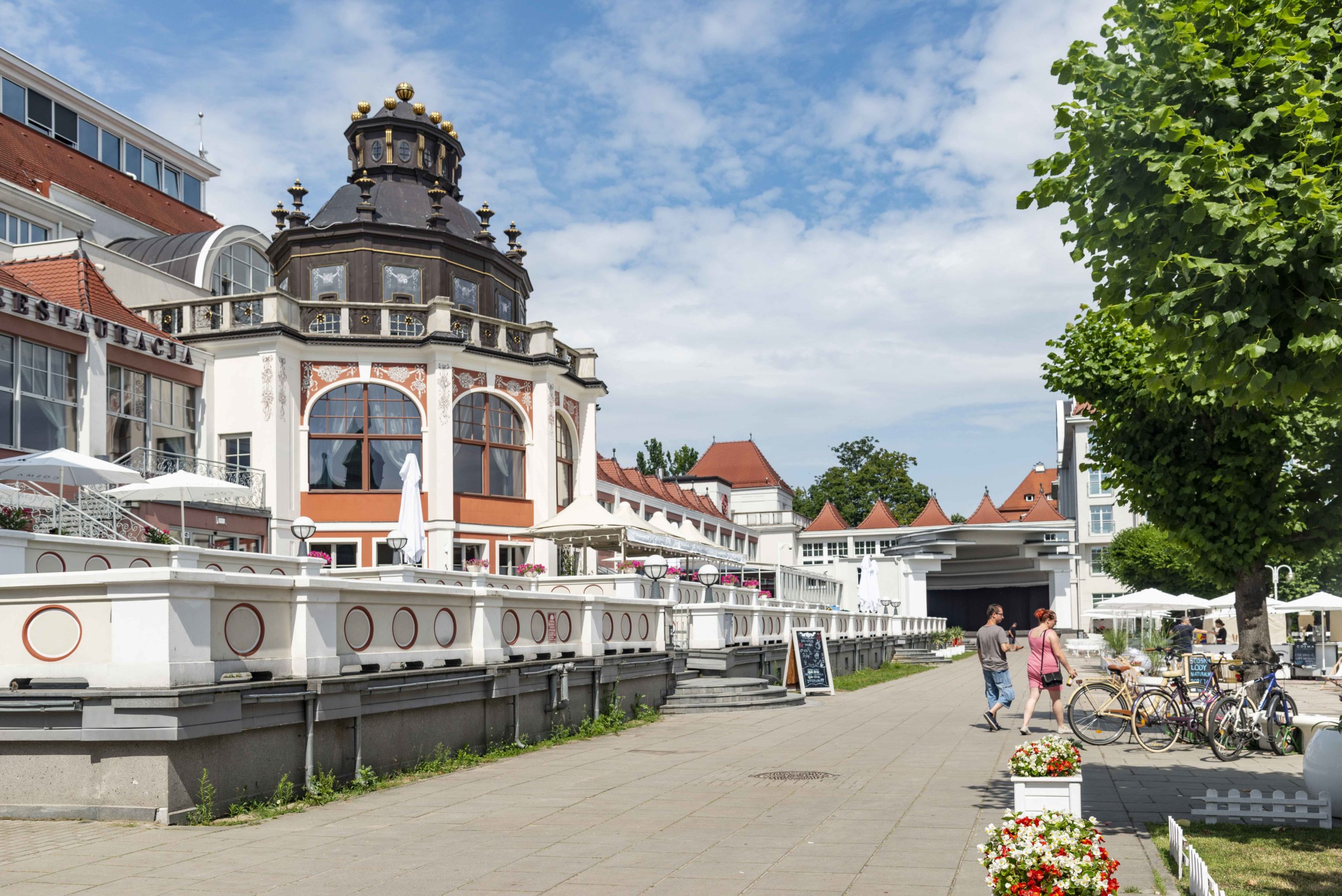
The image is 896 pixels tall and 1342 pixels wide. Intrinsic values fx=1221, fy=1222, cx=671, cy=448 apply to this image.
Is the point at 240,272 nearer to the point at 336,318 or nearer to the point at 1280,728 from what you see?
the point at 336,318

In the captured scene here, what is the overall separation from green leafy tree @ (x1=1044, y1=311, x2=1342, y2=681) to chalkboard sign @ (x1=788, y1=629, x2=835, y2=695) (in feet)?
28.6

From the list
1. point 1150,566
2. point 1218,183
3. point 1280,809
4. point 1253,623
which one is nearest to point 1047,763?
point 1280,809

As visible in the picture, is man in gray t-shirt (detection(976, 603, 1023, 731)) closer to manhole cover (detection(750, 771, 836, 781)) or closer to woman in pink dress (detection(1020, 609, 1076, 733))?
woman in pink dress (detection(1020, 609, 1076, 733))

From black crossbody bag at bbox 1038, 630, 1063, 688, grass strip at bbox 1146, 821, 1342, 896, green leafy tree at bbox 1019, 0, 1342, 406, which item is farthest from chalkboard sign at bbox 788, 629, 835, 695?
green leafy tree at bbox 1019, 0, 1342, 406

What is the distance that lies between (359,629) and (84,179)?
3089cm

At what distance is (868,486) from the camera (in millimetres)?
98562

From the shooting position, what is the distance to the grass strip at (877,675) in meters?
27.7

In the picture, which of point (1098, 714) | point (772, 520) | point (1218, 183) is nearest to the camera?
point (1218, 183)

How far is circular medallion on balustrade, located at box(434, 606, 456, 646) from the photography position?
42.1 feet

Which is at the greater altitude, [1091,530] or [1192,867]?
[1091,530]

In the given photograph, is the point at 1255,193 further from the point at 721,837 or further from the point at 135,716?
the point at 135,716

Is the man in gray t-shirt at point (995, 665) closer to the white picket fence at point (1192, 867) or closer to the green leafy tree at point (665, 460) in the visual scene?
the white picket fence at point (1192, 867)

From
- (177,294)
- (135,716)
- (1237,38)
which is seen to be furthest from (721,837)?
(177,294)

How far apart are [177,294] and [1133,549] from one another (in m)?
42.9
